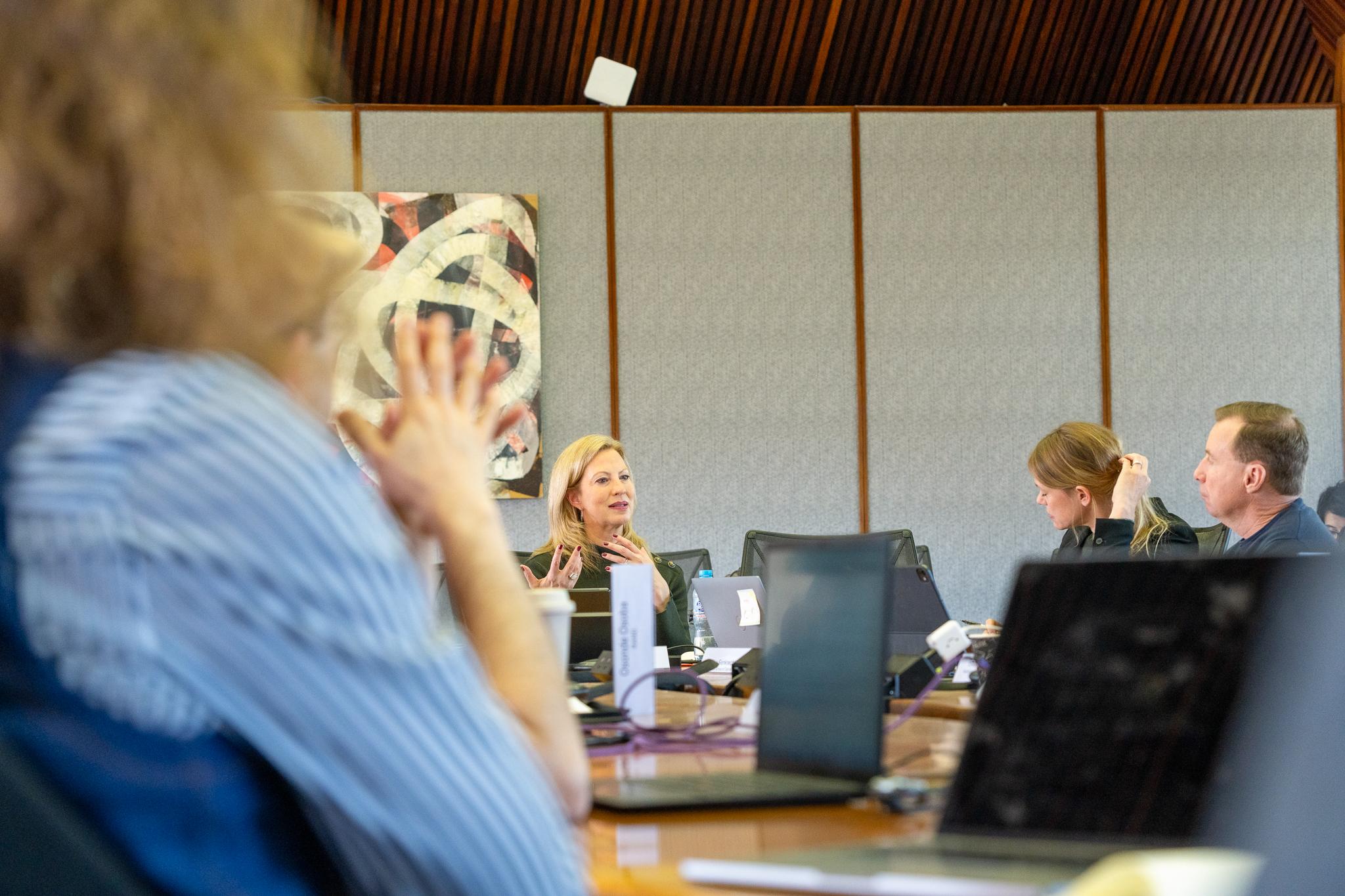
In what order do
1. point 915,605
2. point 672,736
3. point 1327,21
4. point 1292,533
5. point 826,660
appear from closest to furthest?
point 826,660
point 672,736
point 915,605
point 1292,533
point 1327,21

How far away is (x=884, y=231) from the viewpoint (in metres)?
6.41

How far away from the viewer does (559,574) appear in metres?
3.96

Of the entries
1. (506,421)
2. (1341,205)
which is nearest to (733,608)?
(506,421)

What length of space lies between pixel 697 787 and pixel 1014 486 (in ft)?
17.3

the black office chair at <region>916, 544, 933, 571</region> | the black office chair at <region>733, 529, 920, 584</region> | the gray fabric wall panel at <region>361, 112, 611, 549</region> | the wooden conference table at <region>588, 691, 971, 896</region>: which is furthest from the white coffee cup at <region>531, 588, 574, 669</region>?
the gray fabric wall panel at <region>361, 112, 611, 549</region>

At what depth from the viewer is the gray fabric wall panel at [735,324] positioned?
6.28 m

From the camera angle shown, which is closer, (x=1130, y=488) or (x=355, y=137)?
(x=1130, y=488)

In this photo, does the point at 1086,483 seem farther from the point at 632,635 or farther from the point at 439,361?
the point at 439,361

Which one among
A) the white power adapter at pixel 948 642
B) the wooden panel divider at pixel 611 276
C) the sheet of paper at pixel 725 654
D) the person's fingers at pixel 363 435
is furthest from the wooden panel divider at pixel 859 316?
the person's fingers at pixel 363 435

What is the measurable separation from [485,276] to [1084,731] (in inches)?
210

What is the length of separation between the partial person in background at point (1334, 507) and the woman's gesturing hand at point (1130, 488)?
87.3 inches

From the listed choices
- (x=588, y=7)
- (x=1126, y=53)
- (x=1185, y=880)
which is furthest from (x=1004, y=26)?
(x=1185, y=880)

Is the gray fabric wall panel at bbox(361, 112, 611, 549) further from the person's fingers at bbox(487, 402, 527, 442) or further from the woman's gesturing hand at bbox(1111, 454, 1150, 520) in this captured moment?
the person's fingers at bbox(487, 402, 527, 442)

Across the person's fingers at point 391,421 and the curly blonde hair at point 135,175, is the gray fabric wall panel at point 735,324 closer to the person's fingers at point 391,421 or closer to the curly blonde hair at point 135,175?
the person's fingers at point 391,421
